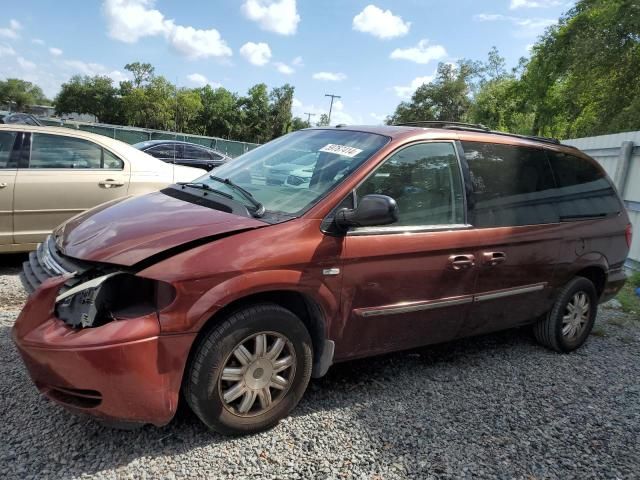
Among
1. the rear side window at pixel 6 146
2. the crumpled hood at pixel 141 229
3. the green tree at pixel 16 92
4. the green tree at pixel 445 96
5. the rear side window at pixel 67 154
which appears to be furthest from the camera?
the green tree at pixel 16 92

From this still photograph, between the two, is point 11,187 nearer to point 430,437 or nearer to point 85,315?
point 85,315

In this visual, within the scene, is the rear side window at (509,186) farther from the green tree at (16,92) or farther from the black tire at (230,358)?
the green tree at (16,92)

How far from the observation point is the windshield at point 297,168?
2969mm

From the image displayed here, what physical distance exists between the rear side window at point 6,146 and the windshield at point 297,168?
2842 mm

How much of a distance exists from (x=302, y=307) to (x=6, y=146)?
421 centimetres

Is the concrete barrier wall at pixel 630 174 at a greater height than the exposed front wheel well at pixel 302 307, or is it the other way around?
the concrete barrier wall at pixel 630 174

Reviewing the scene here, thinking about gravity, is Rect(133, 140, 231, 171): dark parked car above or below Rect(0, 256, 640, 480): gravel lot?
above

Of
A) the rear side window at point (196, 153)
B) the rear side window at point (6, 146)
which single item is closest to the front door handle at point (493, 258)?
the rear side window at point (6, 146)

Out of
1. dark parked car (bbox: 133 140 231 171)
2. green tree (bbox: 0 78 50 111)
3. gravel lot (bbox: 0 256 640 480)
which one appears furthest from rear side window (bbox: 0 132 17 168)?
green tree (bbox: 0 78 50 111)

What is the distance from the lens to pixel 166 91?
7119cm

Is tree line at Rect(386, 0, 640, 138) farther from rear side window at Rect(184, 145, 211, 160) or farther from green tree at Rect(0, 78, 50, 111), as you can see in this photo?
green tree at Rect(0, 78, 50, 111)

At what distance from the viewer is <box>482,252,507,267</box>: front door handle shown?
3.48m

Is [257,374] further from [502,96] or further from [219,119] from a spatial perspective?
[219,119]

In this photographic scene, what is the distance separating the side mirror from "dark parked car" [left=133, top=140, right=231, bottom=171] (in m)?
11.0
